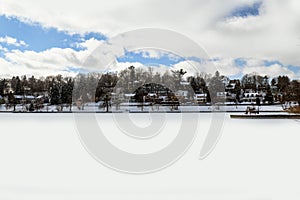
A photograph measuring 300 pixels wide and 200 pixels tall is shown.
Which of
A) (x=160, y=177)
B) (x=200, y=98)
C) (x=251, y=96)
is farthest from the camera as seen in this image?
(x=251, y=96)

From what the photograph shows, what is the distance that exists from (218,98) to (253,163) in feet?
90.8

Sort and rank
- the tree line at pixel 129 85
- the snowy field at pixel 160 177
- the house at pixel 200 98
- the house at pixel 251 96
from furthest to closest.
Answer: the house at pixel 251 96, the house at pixel 200 98, the tree line at pixel 129 85, the snowy field at pixel 160 177

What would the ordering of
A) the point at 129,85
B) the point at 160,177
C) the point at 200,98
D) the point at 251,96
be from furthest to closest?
the point at 251,96, the point at 200,98, the point at 129,85, the point at 160,177

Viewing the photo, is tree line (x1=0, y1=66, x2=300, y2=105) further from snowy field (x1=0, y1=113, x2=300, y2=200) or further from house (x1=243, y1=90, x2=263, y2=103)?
snowy field (x1=0, y1=113, x2=300, y2=200)

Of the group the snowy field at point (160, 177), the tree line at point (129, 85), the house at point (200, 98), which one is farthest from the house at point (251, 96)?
the snowy field at point (160, 177)

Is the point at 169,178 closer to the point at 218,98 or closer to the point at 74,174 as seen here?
the point at 74,174

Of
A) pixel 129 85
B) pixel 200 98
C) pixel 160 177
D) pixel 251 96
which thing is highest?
pixel 129 85

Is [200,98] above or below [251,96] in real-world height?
below

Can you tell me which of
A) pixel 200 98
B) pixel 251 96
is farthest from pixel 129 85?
pixel 251 96

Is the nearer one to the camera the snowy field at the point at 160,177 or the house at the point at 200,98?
the snowy field at the point at 160,177

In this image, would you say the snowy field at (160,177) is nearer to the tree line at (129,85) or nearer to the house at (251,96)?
the tree line at (129,85)

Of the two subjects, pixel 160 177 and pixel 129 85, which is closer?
pixel 160 177

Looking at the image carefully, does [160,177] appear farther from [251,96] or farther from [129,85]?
[251,96]

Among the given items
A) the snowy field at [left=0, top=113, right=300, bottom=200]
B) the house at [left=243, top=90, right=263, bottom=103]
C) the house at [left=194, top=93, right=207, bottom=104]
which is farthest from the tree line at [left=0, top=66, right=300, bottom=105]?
the snowy field at [left=0, top=113, right=300, bottom=200]
